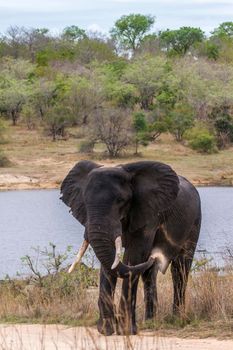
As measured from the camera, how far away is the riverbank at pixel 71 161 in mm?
47688

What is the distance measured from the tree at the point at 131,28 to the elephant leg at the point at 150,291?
10240cm

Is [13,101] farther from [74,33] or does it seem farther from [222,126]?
[74,33]

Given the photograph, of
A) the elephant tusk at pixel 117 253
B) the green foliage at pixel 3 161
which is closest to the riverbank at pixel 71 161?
the green foliage at pixel 3 161

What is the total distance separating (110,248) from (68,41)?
9842 centimetres

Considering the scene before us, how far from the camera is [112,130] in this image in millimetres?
51875

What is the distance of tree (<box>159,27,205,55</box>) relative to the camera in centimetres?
10428

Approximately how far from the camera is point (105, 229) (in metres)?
8.46

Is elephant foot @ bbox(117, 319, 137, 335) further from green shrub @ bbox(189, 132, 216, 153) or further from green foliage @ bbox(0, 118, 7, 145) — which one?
green foliage @ bbox(0, 118, 7, 145)

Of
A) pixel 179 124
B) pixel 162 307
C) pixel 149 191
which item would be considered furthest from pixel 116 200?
pixel 179 124

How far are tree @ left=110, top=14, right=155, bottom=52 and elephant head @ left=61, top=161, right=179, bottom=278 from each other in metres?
103

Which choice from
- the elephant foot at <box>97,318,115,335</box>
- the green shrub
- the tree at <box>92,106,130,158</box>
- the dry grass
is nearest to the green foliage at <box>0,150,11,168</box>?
the tree at <box>92,106,130,158</box>

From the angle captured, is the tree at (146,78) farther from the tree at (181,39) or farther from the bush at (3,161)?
the tree at (181,39)

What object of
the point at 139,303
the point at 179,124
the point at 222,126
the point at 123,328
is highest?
the point at 123,328

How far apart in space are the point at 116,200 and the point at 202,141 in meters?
43.8
